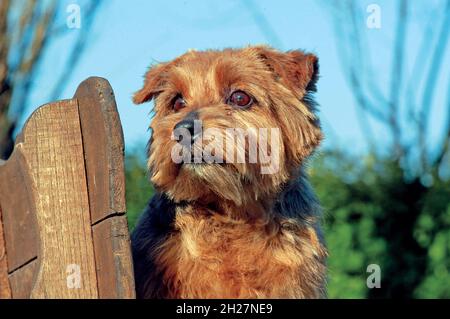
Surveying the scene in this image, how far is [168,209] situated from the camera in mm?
5457

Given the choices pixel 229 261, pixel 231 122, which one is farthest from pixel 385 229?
pixel 231 122

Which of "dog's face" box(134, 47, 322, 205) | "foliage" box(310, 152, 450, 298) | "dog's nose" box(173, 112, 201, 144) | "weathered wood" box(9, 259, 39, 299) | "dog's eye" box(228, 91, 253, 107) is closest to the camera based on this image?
"weathered wood" box(9, 259, 39, 299)

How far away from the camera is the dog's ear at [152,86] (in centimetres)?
588

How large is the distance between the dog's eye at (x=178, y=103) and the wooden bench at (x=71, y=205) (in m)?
1.09

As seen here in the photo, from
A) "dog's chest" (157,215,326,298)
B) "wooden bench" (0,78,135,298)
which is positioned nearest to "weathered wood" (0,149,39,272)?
"wooden bench" (0,78,135,298)

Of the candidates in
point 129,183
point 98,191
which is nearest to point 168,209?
point 98,191

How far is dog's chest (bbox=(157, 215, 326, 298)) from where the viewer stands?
5.21m

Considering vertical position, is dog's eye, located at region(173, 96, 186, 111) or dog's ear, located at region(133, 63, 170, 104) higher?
dog's ear, located at region(133, 63, 170, 104)

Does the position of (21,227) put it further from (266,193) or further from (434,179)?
(434,179)

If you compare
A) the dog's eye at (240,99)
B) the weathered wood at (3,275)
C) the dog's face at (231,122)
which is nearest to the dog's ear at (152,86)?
the dog's face at (231,122)

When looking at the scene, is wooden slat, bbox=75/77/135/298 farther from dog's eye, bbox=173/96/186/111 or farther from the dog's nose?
dog's eye, bbox=173/96/186/111

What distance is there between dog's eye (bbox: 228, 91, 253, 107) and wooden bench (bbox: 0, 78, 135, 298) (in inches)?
44.3

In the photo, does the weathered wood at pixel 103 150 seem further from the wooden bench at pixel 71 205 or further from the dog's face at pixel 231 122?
the dog's face at pixel 231 122

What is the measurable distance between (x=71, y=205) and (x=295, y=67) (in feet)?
5.75
